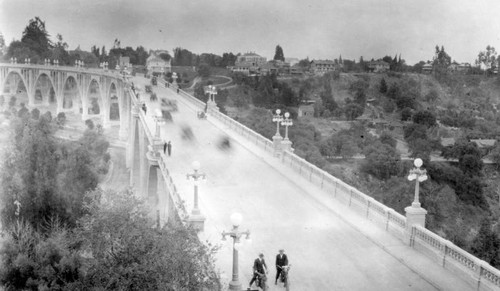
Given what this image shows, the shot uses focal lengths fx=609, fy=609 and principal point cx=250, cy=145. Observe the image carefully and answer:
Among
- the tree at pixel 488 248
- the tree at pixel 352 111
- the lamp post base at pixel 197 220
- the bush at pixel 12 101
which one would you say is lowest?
the tree at pixel 488 248

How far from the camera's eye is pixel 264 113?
109 meters

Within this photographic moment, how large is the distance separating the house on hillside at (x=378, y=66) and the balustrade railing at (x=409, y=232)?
144m

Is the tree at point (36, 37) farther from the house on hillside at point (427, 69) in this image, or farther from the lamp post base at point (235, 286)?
the lamp post base at point (235, 286)

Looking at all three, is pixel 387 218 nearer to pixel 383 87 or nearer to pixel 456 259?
pixel 456 259

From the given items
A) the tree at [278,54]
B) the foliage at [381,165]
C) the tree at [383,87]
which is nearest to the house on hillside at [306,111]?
the tree at [383,87]

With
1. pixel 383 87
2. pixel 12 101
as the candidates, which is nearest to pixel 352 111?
pixel 383 87

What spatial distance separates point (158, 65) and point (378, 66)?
202 feet

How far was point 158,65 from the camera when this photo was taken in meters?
155

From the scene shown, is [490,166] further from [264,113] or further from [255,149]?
[255,149]

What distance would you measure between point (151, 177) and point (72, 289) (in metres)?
20.9

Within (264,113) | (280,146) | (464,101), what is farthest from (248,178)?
(464,101)

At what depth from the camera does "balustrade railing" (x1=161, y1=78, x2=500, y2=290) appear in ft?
52.6

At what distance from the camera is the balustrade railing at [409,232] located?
1605 cm

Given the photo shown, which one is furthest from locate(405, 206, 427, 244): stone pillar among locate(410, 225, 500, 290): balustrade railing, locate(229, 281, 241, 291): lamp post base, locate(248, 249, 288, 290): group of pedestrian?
locate(229, 281, 241, 291): lamp post base
